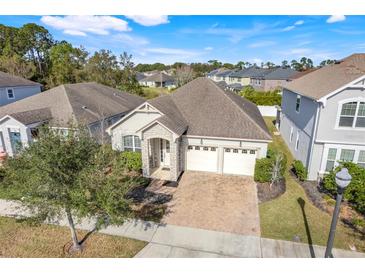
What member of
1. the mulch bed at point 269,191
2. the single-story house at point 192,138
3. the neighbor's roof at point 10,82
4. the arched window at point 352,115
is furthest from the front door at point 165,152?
the neighbor's roof at point 10,82

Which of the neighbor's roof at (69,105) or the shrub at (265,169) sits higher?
the neighbor's roof at (69,105)

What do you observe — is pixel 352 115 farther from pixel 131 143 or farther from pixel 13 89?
pixel 13 89

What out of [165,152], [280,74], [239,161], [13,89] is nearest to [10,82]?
[13,89]

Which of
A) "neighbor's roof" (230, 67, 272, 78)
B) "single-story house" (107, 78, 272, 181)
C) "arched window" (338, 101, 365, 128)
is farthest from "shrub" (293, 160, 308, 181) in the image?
"neighbor's roof" (230, 67, 272, 78)

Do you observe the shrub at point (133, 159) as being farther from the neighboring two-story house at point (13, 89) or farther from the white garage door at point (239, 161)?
the neighboring two-story house at point (13, 89)

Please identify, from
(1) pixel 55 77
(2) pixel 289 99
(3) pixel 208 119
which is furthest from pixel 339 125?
(1) pixel 55 77

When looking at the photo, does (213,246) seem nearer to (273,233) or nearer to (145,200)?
(273,233)
